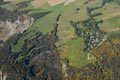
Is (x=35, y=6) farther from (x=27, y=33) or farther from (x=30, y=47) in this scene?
(x=30, y=47)

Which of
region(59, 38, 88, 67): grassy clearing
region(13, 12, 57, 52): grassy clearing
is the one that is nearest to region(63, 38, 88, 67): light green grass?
region(59, 38, 88, 67): grassy clearing

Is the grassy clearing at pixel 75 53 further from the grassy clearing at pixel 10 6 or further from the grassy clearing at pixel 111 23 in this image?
the grassy clearing at pixel 10 6

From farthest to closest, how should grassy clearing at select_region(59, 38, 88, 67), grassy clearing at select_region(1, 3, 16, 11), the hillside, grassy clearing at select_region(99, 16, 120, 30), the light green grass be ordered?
grassy clearing at select_region(1, 3, 16, 11), grassy clearing at select_region(99, 16, 120, 30), grassy clearing at select_region(59, 38, 88, 67), the light green grass, the hillside

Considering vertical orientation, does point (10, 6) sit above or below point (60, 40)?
below

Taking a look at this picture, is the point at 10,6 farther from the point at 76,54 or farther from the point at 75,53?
the point at 76,54

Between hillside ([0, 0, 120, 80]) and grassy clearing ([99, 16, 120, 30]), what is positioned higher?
hillside ([0, 0, 120, 80])

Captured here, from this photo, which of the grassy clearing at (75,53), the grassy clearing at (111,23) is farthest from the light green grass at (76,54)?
the grassy clearing at (111,23)

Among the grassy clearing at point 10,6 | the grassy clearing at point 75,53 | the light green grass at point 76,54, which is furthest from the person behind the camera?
the grassy clearing at point 10,6

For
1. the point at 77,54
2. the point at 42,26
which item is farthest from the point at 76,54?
the point at 42,26

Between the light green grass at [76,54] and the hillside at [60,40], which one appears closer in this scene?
the hillside at [60,40]

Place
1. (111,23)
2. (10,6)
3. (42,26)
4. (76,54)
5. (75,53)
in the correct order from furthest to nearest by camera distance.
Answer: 1. (10,6)
2. (42,26)
3. (111,23)
4. (75,53)
5. (76,54)

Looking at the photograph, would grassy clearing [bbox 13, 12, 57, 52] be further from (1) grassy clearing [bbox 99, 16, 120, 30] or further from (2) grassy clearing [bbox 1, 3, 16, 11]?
(2) grassy clearing [bbox 1, 3, 16, 11]
